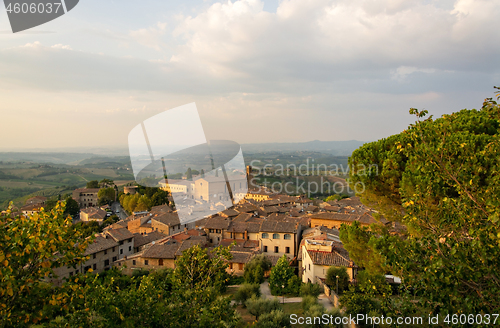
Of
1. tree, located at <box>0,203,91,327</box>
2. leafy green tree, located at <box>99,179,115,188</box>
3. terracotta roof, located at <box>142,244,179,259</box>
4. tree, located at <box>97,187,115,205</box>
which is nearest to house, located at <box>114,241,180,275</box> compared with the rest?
terracotta roof, located at <box>142,244,179,259</box>

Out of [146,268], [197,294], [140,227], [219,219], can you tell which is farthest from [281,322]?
[140,227]

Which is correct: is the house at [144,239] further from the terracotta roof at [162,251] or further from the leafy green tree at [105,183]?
the leafy green tree at [105,183]

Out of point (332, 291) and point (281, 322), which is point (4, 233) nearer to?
point (281, 322)

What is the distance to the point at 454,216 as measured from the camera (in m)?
3.23

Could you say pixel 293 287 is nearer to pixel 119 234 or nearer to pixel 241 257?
pixel 241 257

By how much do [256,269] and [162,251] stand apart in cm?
701

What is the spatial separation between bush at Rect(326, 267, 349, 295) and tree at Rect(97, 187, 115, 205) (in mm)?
50863

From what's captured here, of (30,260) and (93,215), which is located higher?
(30,260)

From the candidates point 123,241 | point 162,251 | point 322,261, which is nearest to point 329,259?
point 322,261

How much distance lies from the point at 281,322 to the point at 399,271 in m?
7.97

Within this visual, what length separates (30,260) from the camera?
2.95 m

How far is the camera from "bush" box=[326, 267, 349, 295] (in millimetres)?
14172

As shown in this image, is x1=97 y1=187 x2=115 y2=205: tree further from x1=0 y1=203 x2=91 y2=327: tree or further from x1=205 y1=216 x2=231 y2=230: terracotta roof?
x1=0 y1=203 x2=91 y2=327: tree

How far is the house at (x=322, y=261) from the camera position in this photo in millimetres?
14977
